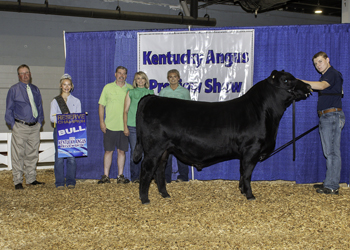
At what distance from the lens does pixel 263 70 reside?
5.05 m

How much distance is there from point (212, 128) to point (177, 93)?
119cm

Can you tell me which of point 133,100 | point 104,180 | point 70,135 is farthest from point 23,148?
point 133,100

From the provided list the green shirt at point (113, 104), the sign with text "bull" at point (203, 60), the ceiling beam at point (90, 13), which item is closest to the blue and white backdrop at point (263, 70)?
the sign with text "bull" at point (203, 60)

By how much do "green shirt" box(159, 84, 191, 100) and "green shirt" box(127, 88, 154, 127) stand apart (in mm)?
216

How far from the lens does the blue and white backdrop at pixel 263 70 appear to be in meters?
4.91

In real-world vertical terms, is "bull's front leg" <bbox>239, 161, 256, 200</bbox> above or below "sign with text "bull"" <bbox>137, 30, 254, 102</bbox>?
below

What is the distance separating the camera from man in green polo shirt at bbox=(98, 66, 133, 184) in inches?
196

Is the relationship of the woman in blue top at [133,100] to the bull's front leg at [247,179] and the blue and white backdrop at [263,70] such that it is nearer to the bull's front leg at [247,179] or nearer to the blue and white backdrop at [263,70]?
the blue and white backdrop at [263,70]

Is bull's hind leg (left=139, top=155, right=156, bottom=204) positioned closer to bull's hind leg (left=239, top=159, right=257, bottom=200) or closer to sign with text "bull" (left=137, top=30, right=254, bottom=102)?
bull's hind leg (left=239, top=159, right=257, bottom=200)

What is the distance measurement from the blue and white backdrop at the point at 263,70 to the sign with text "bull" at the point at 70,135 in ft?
1.92

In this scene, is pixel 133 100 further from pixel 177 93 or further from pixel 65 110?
pixel 65 110

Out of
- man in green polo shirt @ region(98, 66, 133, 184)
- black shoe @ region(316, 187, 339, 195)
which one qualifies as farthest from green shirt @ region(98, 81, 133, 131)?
black shoe @ region(316, 187, 339, 195)

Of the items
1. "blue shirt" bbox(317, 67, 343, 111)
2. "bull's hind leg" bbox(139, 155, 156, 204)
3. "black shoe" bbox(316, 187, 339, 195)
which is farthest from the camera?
"black shoe" bbox(316, 187, 339, 195)

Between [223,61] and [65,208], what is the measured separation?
3303 mm
